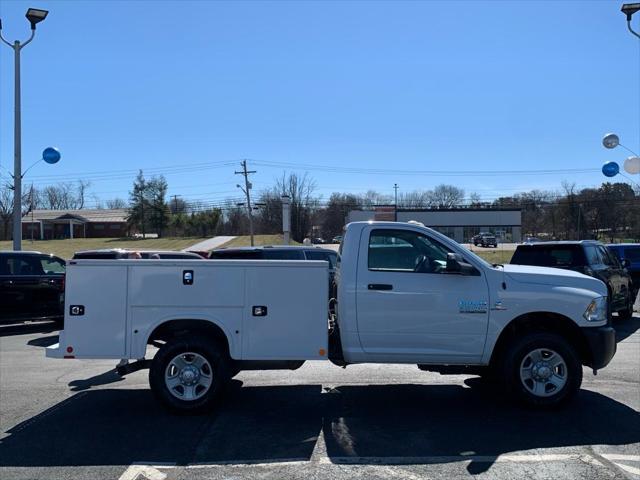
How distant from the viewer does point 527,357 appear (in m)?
6.30

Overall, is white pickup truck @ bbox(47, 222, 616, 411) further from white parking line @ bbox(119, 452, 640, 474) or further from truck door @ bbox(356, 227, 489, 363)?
white parking line @ bbox(119, 452, 640, 474)

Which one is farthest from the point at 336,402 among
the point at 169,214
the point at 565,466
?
the point at 169,214

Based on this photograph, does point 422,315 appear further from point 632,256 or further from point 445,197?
point 445,197

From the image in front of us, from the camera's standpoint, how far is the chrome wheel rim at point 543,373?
248 inches

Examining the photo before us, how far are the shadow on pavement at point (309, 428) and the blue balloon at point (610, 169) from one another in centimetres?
1940

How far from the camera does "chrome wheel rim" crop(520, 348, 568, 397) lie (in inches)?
248

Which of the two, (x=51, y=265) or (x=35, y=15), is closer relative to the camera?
(x=51, y=265)

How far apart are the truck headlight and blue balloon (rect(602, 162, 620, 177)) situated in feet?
64.5

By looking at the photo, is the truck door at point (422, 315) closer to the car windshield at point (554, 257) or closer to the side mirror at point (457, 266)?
the side mirror at point (457, 266)

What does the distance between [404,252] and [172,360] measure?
2.82 m

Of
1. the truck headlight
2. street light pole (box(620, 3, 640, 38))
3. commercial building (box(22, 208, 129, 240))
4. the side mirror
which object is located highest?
street light pole (box(620, 3, 640, 38))

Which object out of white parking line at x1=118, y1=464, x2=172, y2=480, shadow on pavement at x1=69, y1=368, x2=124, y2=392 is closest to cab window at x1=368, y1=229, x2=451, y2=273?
white parking line at x1=118, y1=464, x2=172, y2=480

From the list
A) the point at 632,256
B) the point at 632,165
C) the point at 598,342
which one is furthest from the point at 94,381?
the point at 632,165

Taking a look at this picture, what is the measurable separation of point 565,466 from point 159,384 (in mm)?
4053
